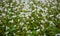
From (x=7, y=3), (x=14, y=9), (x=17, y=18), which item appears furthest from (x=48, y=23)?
(x=7, y=3)

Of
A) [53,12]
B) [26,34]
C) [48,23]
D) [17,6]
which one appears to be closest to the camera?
[26,34]

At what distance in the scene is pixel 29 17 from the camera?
6.61 m

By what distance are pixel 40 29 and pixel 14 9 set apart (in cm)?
180

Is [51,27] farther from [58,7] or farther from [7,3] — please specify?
[7,3]

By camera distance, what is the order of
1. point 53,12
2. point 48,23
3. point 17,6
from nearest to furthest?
point 48,23
point 53,12
point 17,6

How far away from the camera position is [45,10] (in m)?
7.04

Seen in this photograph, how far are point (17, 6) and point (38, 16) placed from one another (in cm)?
131

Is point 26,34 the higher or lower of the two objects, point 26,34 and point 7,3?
the lower

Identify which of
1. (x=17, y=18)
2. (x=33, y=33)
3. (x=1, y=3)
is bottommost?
(x=33, y=33)

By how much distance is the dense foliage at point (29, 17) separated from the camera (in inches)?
233

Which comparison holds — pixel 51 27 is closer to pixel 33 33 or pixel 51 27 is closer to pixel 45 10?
pixel 33 33

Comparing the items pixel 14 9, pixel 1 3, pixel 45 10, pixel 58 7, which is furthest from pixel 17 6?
pixel 58 7

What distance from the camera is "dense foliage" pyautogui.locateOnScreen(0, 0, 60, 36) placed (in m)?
5.91

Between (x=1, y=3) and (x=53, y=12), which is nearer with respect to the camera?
(x=53, y=12)
